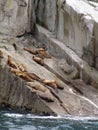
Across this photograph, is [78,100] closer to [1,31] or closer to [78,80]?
[78,80]

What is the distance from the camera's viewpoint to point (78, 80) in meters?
21.3

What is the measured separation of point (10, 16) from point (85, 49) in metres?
4.93

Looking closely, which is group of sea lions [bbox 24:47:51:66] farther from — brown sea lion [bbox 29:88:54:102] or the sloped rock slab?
brown sea lion [bbox 29:88:54:102]

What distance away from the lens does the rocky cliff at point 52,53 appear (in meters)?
18.9

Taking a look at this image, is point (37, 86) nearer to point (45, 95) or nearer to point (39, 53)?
point (45, 95)

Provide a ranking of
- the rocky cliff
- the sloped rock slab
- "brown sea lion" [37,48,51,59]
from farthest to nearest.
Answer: "brown sea lion" [37,48,51,59]
the rocky cliff
the sloped rock slab

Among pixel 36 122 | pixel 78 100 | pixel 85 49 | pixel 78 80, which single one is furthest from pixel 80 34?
pixel 36 122

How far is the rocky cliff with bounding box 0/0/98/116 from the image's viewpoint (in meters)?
18.9

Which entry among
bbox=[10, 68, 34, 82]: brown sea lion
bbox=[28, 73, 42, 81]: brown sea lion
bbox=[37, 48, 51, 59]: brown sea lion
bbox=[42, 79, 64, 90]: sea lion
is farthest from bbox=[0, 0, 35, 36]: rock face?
bbox=[42, 79, 64, 90]: sea lion

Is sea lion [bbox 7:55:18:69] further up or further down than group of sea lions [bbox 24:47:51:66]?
further up

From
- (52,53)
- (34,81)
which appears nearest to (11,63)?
(34,81)

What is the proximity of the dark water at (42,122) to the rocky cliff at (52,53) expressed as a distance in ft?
2.56

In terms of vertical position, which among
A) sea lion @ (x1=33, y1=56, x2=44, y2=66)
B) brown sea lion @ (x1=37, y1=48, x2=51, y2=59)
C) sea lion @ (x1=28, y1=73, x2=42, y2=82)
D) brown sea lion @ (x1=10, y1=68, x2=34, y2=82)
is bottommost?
brown sea lion @ (x1=37, y1=48, x2=51, y2=59)

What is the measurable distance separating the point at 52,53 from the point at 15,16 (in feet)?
10.1
